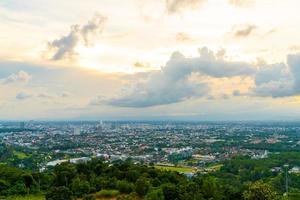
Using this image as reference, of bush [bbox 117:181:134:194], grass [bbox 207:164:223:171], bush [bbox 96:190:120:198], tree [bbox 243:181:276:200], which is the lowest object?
grass [bbox 207:164:223:171]

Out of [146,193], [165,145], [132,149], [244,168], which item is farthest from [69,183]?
[165,145]

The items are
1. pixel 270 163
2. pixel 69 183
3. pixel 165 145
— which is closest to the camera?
pixel 69 183

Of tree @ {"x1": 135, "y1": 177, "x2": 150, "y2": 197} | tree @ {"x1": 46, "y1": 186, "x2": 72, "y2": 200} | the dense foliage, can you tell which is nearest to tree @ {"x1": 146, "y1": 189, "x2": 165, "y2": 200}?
the dense foliage

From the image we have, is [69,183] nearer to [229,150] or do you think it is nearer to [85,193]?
[85,193]

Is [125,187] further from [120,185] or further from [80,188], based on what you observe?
[80,188]

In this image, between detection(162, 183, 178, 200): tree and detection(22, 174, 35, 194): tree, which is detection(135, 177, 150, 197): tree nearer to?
detection(162, 183, 178, 200): tree

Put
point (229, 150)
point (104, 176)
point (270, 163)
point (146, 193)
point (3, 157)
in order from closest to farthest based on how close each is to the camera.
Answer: point (146, 193) → point (104, 176) → point (270, 163) → point (3, 157) → point (229, 150)

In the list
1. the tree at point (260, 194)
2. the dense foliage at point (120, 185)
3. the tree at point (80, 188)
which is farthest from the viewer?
the tree at point (80, 188)

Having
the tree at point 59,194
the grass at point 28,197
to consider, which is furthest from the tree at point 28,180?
the tree at point 59,194

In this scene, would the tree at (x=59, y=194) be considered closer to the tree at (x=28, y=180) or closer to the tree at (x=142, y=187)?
the tree at (x=142, y=187)

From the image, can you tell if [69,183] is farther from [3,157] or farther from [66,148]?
[66,148]

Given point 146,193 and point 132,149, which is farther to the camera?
point 132,149
